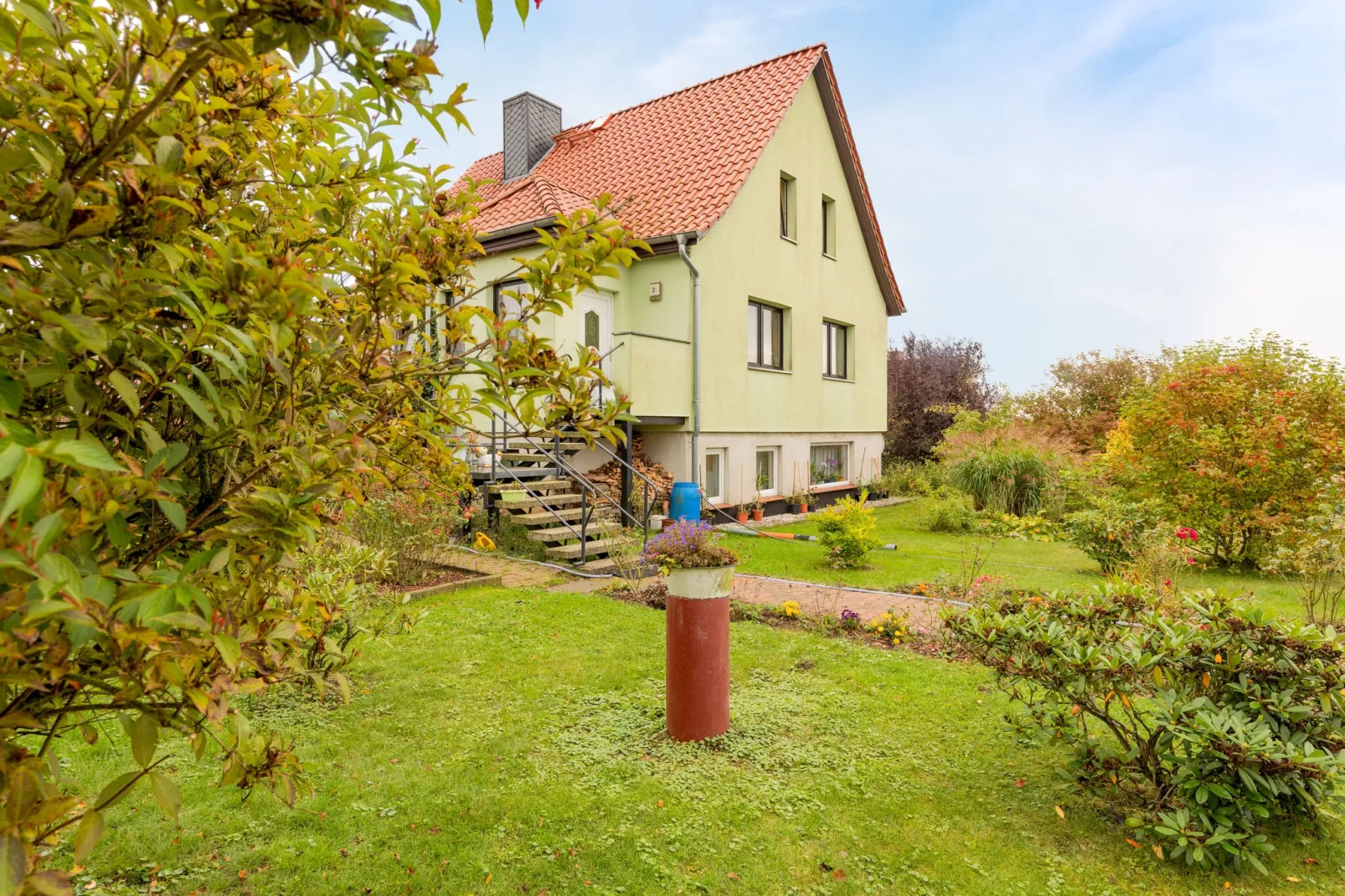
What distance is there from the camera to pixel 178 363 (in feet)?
4.08

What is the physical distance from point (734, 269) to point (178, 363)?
522 inches

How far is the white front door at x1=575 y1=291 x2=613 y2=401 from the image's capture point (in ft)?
42.7

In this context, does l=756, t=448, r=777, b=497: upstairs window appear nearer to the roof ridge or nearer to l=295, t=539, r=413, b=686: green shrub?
the roof ridge

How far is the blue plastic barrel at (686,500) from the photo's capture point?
38.4 ft

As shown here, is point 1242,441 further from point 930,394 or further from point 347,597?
point 930,394

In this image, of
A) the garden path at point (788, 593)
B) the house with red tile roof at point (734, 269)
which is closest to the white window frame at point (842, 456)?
the house with red tile roof at point (734, 269)

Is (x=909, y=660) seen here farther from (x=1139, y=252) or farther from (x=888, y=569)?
(x=1139, y=252)

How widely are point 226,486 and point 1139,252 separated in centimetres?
2209

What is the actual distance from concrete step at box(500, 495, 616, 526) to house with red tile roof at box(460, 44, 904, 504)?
1.71 m

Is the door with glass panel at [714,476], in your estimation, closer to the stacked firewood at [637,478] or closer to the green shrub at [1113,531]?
the stacked firewood at [637,478]

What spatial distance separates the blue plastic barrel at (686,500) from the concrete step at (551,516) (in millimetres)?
1172

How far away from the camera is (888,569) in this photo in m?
10.0

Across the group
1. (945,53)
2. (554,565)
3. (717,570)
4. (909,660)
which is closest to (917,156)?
(945,53)

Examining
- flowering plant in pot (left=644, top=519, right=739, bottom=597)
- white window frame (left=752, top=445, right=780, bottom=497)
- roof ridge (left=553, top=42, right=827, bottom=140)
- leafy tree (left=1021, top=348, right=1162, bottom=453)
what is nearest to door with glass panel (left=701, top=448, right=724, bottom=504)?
white window frame (left=752, top=445, right=780, bottom=497)
